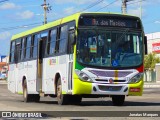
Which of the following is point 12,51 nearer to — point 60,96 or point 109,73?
point 60,96

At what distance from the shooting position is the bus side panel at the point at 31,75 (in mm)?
23312

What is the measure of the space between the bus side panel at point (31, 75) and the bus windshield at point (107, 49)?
5.25 m

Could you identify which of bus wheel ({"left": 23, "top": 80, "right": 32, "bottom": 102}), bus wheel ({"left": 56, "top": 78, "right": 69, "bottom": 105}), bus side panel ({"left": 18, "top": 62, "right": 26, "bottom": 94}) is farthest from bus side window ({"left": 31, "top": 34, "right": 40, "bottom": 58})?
bus wheel ({"left": 56, "top": 78, "right": 69, "bottom": 105})

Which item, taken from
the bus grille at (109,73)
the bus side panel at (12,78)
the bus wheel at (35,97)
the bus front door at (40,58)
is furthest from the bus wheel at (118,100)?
the bus side panel at (12,78)

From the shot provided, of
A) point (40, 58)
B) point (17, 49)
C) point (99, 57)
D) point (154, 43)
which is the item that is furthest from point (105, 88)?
point (154, 43)

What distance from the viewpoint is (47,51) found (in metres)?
21.7

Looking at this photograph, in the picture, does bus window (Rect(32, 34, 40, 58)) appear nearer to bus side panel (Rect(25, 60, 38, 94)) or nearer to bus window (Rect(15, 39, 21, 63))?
bus side panel (Rect(25, 60, 38, 94))

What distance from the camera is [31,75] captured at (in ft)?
78.3

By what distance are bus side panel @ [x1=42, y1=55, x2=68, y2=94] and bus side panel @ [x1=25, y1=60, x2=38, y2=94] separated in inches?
46.9

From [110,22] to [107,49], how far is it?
44.2 inches

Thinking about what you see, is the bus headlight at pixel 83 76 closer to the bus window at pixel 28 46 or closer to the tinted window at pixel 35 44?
the tinted window at pixel 35 44

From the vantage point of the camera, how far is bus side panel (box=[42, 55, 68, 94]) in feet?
64.0

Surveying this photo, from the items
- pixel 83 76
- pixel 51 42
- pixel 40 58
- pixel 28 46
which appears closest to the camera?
pixel 83 76

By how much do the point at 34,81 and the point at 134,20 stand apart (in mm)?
6378
